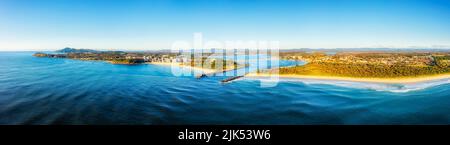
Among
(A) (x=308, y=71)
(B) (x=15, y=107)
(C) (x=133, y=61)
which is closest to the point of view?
(B) (x=15, y=107)

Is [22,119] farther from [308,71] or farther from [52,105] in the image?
[308,71]

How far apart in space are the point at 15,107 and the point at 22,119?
211 inches

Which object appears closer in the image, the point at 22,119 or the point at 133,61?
the point at 22,119

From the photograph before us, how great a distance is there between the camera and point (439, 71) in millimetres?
44188

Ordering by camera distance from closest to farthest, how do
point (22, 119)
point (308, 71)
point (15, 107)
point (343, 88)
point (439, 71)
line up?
point (22, 119), point (15, 107), point (343, 88), point (439, 71), point (308, 71)
